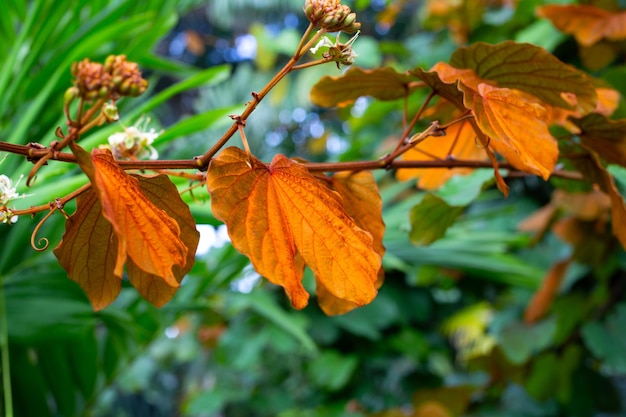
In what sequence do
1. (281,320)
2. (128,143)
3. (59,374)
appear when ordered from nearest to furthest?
(128,143), (59,374), (281,320)

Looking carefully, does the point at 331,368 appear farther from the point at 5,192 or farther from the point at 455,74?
the point at 5,192

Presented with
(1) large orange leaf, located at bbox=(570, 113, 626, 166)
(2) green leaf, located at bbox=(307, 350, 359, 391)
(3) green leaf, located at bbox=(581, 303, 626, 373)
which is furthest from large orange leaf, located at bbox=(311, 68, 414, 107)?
(2) green leaf, located at bbox=(307, 350, 359, 391)

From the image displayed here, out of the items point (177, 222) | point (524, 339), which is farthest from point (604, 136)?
point (524, 339)

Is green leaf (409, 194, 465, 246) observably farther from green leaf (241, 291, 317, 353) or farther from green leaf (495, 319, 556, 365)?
green leaf (495, 319, 556, 365)

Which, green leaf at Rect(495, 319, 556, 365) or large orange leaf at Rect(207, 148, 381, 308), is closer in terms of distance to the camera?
large orange leaf at Rect(207, 148, 381, 308)

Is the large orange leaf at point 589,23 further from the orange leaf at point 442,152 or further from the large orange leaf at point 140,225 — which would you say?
the large orange leaf at point 140,225

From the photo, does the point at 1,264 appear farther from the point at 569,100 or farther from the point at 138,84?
the point at 569,100

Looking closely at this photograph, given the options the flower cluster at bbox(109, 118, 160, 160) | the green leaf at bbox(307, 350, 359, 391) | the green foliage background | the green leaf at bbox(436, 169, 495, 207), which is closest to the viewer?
the flower cluster at bbox(109, 118, 160, 160)

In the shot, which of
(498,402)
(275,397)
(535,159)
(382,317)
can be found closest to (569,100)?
(535,159)
